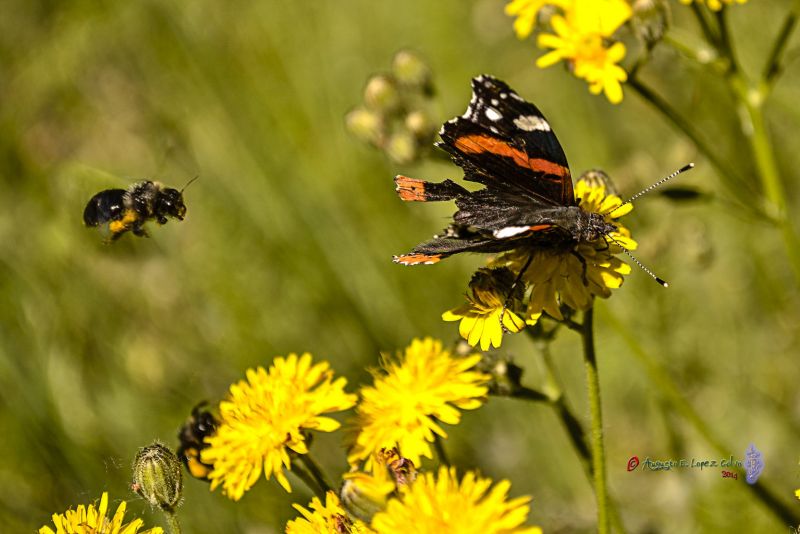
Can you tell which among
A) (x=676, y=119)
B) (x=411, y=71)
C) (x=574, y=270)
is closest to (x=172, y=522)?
(x=574, y=270)

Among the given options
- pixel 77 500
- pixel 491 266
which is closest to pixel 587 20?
pixel 491 266

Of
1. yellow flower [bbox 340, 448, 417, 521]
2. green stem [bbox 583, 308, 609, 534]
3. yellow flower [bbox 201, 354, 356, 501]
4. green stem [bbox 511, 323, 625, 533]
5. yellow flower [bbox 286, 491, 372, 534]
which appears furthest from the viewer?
green stem [bbox 511, 323, 625, 533]

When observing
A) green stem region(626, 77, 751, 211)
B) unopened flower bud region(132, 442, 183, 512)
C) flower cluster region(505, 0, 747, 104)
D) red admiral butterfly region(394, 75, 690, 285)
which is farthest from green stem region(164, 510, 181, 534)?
green stem region(626, 77, 751, 211)

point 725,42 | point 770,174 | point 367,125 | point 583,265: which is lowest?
point 583,265

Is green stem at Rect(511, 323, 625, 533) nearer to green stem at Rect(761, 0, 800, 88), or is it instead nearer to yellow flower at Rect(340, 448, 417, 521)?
yellow flower at Rect(340, 448, 417, 521)

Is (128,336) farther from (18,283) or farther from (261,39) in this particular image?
(261,39)

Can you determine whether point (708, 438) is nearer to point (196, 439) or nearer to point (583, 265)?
point (583, 265)
